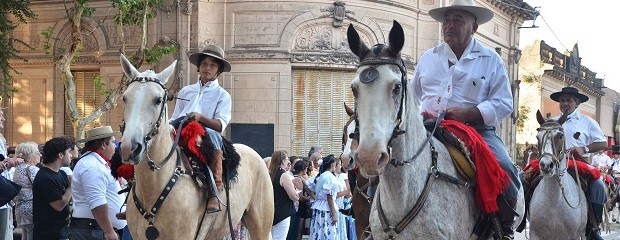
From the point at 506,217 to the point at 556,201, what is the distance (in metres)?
4.86

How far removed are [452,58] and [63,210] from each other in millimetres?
5038

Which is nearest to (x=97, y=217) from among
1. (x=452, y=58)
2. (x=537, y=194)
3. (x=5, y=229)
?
(x=5, y=229)

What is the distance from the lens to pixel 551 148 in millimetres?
10922

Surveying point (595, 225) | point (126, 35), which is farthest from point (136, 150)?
point (126, 35)

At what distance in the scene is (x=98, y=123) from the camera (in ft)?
94.5

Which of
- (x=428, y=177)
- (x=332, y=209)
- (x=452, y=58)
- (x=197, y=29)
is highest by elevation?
(x=197, y=29)

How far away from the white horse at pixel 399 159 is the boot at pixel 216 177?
3.13 meters

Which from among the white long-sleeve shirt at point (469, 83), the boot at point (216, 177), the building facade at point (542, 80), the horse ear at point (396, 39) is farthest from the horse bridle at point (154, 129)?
the building facade at point (542, 80)

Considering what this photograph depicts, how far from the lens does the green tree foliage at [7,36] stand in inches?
1097

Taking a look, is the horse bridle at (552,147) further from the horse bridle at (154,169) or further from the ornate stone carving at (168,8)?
the ornate stone carving at (168,8)

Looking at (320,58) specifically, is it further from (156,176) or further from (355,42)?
(355,42)

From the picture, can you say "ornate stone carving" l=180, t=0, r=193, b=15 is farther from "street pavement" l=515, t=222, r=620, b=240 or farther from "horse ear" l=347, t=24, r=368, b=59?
"horse ear" l=347, t=24, r=368, b=59

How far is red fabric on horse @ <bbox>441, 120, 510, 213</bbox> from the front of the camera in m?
6.58

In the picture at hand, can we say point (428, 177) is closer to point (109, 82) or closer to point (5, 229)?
point (5, 229)
